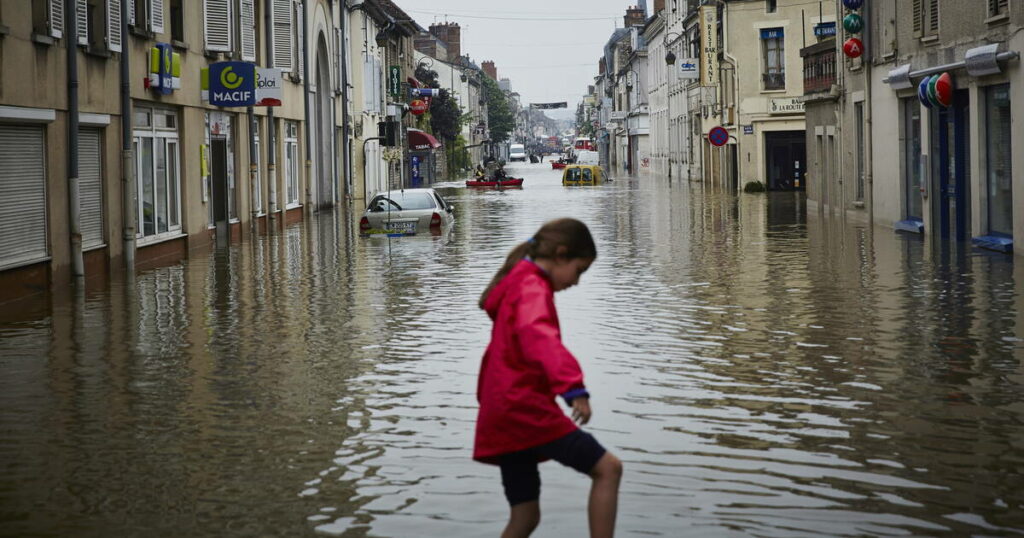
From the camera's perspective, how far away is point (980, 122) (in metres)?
23.5

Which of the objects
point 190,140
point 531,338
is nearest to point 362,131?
point 190,140

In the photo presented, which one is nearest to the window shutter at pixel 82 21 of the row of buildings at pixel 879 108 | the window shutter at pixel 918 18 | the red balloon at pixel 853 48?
the row of buildings at pixel 879 108

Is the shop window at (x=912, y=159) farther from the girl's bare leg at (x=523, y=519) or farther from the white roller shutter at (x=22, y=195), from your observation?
the girl's bare leg at (x=523, y=519)

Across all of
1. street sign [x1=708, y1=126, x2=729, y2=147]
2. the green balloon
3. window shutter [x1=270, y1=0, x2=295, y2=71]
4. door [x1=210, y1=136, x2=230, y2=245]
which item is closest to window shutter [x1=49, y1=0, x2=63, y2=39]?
door [x1=210, y1=136, x2=230, y2=245]

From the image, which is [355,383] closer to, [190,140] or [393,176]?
[190,140]

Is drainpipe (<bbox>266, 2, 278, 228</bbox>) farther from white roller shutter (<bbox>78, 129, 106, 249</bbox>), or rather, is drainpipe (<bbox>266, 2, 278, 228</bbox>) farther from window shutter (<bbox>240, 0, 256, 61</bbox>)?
white roller shutter (<bbox>78, 129, 106, 249</bbox>)

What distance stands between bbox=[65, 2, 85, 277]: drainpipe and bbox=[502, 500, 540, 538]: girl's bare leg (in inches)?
652

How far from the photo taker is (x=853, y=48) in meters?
31.6

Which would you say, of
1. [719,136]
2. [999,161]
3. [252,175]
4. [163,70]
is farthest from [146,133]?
[719,136]

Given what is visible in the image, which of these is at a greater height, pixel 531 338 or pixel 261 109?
pixel 261 109

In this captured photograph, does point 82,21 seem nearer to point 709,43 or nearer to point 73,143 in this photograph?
point 73,143

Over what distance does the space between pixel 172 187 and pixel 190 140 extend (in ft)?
4.95

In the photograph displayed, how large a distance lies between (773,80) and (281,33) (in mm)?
28523

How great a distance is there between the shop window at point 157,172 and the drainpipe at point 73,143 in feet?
13.7
